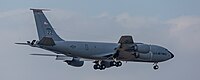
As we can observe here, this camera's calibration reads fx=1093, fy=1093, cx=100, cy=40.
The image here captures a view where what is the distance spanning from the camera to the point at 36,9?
134875mm

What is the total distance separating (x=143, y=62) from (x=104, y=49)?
5331 mm

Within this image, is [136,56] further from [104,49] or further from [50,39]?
[50,39]

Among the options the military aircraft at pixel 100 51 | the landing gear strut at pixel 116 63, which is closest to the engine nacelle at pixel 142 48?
the military aircraft at pixel 100 51

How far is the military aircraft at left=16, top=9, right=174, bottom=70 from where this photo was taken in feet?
431

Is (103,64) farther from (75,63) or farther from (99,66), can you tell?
(75,63)

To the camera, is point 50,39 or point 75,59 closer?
point 50,39

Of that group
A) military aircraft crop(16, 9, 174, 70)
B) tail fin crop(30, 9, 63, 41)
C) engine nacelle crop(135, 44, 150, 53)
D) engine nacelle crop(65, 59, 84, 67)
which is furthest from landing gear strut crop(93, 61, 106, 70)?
tail fin crop(30, 9, 63, 41)

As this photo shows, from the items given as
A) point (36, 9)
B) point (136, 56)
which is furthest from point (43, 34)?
point (136, 56)

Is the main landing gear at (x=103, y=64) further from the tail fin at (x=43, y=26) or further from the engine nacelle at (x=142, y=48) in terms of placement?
the tail fin at (x=43, y=26)

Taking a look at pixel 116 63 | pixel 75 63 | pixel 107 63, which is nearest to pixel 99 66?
pixel 107 63

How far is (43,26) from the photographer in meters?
135

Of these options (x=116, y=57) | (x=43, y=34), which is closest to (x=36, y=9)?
(x=43, y=34)

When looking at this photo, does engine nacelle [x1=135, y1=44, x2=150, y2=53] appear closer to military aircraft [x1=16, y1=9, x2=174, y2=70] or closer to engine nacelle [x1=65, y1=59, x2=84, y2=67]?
military aircraft [x1=16, y1=9, x2=174, y2=70]

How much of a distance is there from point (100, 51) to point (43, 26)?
7.68 meters
